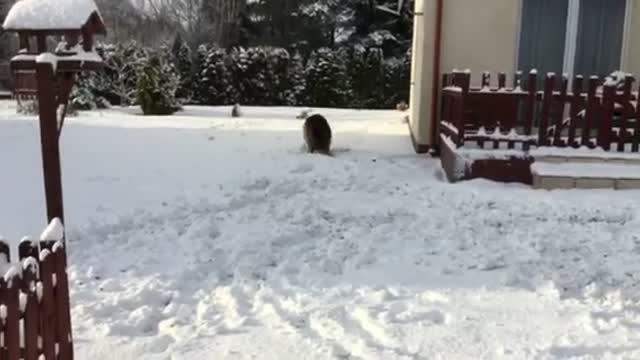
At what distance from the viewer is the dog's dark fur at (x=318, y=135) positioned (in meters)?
11.0

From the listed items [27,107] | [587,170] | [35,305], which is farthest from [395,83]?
[35,305]

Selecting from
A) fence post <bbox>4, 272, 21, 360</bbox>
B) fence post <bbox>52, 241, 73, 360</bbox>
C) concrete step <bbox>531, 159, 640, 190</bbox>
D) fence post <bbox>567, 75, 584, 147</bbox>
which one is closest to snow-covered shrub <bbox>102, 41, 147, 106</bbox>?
fence post <bbox>567, 75, 584, 147</bbox>

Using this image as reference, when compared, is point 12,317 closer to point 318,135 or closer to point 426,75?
point 318,135

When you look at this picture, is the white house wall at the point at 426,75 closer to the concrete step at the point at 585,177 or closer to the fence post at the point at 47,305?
the concrete step at the point at 585,177

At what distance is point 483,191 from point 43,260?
5.35 metres

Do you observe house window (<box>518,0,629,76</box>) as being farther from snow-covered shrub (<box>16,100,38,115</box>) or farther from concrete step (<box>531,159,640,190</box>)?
snow-covered shrub (<box>16,100,38,115</box>)

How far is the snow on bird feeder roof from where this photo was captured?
4.76 metres

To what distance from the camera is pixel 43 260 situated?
3215 mm

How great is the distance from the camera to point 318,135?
1102cm

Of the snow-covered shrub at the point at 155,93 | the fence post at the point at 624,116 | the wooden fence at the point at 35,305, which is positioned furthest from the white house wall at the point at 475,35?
the snow-covered shrub at the point at 155,93

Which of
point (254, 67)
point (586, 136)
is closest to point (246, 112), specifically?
point (254, 67)

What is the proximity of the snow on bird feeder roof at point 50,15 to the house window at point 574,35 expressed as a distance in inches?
286

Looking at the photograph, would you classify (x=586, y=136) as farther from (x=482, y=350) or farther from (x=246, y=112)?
(x=246, y=112)

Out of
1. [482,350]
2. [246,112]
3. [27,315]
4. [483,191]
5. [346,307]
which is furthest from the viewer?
[246,112]
